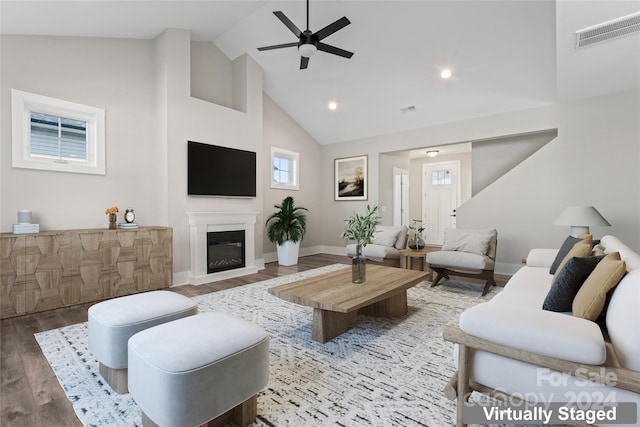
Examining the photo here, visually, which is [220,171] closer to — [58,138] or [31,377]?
[58,138]

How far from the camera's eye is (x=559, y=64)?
11.8 ft

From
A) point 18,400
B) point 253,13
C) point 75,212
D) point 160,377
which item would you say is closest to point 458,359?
point 160,377

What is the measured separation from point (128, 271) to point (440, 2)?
519 cm

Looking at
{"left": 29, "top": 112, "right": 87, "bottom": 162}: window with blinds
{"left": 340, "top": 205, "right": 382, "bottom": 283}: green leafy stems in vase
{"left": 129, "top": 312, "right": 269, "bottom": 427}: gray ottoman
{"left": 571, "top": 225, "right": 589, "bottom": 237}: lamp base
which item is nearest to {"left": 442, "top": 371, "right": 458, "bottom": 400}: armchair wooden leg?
{"left": 129, "top": 312, "right": 269, "bottom": 427}: gray ottoman

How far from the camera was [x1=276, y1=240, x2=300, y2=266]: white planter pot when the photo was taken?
596 cm

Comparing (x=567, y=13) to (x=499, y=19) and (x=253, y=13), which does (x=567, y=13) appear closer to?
(x=499, y=19)

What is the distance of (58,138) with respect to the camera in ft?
12.7

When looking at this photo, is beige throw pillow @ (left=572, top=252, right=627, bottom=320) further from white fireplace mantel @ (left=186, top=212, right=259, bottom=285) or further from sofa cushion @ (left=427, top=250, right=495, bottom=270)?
white fireplace mantel @ (left=186, top=212, right=259, bottom=285)

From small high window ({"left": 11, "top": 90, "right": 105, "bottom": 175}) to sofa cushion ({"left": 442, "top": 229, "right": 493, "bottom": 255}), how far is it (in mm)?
5062

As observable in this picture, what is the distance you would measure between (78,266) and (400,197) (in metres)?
6.42

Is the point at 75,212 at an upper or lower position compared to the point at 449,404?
upper

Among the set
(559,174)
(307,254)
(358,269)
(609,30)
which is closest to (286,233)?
(307,254)

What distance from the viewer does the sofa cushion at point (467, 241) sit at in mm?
4164

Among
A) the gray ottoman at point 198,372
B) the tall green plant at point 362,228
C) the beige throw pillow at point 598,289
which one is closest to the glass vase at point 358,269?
the tall green plant at point 362,228
